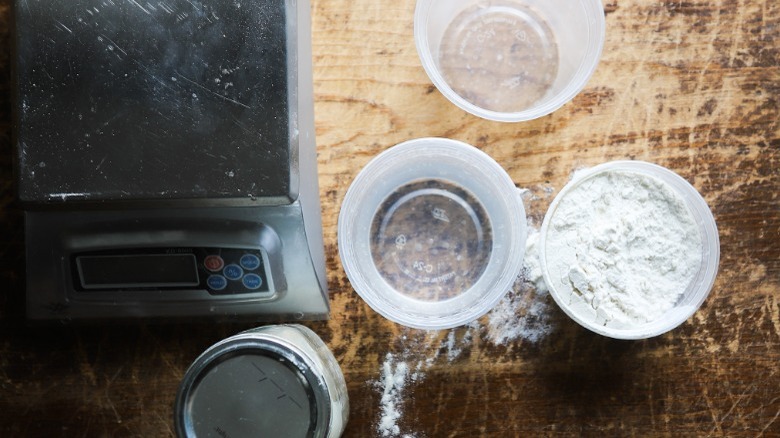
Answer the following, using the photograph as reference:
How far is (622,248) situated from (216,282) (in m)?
0.53

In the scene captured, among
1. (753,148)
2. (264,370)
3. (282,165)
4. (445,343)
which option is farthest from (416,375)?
(753,148)

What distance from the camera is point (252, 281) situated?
0.82 meters

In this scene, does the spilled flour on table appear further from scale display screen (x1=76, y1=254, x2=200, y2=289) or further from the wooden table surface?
scale display screen (x1=76, y1=254, x2=200, y2=289)

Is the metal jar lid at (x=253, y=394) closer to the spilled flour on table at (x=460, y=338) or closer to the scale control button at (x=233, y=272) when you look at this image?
the scale control button at (x=233, y=272)

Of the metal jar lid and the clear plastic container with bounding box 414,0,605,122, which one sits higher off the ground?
the clear plastic container with bounding box 414,0,605,122

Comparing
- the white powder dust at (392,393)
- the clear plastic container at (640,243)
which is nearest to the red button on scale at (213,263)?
the white powder dust at (392,393)

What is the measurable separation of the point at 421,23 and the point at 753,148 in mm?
509

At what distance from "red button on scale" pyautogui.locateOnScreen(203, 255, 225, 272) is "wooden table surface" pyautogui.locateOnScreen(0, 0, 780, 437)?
0.52 feet

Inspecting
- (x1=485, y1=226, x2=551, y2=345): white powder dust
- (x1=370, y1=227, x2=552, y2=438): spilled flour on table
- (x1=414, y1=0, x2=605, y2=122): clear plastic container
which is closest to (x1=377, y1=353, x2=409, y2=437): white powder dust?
(x1=370, y1=227, x2=552, y2=438): spilled flour on table

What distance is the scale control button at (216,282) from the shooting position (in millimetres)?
821

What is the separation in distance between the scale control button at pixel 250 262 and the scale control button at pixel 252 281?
1 centimetres

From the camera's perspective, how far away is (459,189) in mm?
981

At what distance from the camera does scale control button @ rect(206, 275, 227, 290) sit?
82cm

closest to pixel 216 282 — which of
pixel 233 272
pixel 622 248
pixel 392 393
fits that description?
pixel 233 272
